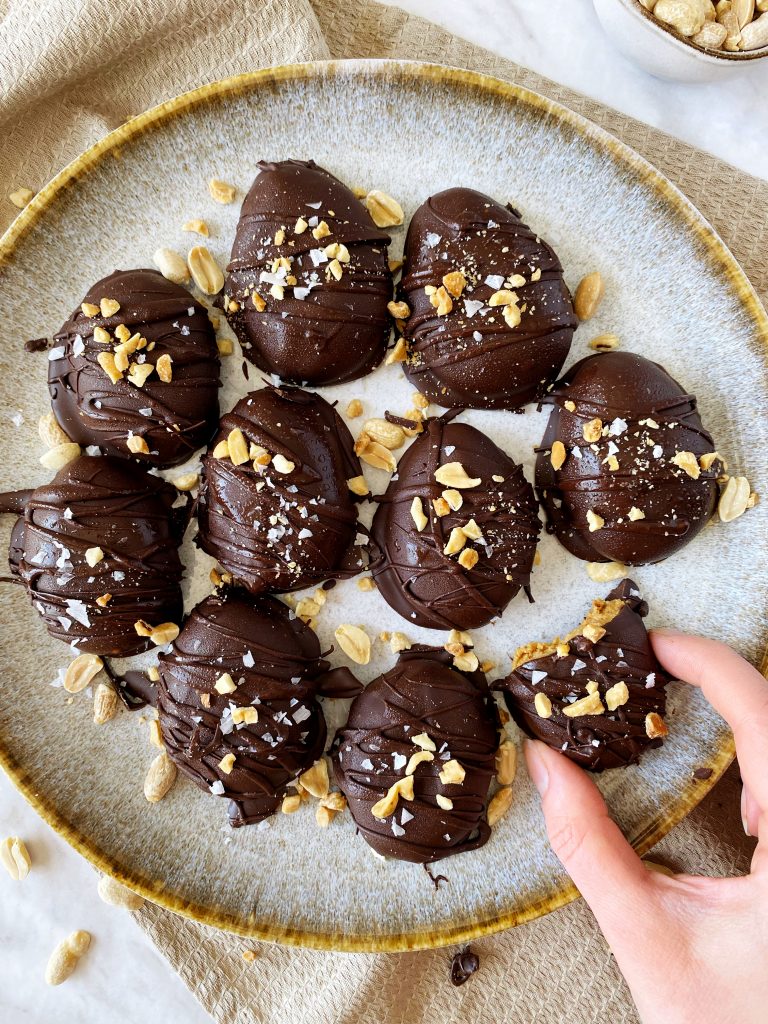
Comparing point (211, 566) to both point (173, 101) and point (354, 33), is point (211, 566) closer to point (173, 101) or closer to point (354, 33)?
point (173, 101)

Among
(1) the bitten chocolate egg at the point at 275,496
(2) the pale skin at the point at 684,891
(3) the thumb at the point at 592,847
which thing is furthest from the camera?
(1) the bitten chocolate egg at the point at 275,496

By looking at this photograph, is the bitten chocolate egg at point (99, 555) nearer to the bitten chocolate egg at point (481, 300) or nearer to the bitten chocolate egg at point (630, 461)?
the bitten chocolate egg at point (481, 300)

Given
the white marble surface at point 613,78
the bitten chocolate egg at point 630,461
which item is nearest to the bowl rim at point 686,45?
the white marble surface at point 613,78

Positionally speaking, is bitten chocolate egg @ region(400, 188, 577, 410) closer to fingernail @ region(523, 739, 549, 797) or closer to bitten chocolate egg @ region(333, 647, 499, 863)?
bitten chocolate egg @ region(333, 647, 499, 863)

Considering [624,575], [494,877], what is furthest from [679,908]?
[624,575]

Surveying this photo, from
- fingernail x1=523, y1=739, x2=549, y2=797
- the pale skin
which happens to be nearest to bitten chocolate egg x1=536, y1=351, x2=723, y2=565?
the pale skin

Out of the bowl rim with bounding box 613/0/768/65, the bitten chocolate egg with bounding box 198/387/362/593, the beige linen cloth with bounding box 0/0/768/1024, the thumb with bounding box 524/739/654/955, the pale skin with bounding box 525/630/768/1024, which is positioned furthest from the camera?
the beige linen cloth with bounding box 0/0/768/1024

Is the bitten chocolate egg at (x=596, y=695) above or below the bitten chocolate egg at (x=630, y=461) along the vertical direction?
below
